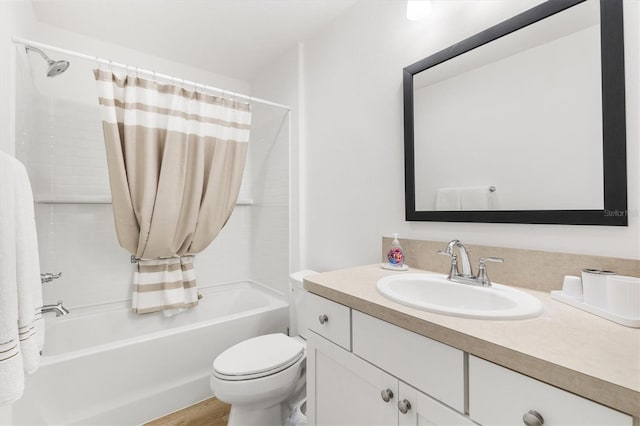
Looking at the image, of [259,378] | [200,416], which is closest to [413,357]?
[259,378]

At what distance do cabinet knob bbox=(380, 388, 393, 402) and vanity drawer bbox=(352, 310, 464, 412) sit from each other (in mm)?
52

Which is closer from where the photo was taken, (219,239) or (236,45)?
(236,45)

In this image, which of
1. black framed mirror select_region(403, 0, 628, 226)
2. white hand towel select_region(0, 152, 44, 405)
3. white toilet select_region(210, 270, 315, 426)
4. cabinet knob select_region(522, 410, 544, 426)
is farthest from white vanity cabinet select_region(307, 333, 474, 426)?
white hand towel select_region(0, 152, 44, 405)

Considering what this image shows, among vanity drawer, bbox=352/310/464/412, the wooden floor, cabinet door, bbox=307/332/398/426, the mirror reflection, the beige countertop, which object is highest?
the mirror reflection

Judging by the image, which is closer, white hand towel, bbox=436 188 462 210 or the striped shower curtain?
white hand towel, bbox=436 188 462 210

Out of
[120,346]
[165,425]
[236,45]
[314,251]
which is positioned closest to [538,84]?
[314,251]

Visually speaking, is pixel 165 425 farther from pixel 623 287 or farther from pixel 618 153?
pixel 618 153

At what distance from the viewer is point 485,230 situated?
116cm

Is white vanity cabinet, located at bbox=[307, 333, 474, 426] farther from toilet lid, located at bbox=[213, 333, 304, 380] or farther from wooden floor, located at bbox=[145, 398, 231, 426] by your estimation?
wooden floor, located at bbox=[145, 398, 231, 426]

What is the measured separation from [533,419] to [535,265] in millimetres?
605

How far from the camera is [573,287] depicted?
2.80 feet

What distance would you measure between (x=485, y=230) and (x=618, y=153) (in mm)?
453

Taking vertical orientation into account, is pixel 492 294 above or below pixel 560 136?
below

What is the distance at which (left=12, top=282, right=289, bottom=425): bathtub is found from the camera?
1.37 metres
